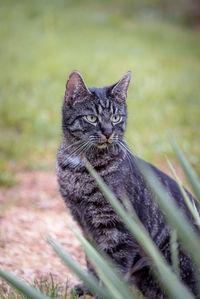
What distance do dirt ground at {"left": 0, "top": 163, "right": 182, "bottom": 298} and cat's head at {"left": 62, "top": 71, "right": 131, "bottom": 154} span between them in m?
0.56

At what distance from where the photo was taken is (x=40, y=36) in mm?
11508

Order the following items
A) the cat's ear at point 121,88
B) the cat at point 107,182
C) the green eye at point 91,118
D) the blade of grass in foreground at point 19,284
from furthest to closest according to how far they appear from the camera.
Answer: the cat's ear at point 121,88 < the green eye at point 91,118 < the cat at point 107,182 < the blade of grass in foreground at point 19,284

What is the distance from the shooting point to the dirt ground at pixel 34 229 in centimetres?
286

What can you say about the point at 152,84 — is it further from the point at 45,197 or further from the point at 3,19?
the point at 3,19

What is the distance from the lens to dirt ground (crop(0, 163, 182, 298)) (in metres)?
2.86

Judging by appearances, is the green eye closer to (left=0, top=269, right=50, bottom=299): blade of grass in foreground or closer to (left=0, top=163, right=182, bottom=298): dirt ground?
(left=0, top=163, right=182, bottom=298): dirt ground

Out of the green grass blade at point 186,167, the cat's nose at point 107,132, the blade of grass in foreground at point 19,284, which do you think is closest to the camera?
the blade of grass in foreground at point 19,284

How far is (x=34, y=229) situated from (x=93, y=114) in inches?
55.8

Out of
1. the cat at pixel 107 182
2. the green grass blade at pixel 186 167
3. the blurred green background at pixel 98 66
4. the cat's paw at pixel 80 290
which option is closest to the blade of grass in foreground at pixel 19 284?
the green grass blade at pixel 186 167

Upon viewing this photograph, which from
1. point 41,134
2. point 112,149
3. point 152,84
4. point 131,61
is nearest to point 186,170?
point 112,149

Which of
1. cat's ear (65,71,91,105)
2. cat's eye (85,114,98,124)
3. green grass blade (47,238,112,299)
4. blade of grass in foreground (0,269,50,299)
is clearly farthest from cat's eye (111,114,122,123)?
blade of grass in foreground (0,269,50,299)

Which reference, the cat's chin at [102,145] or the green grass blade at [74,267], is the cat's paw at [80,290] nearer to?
the cat's chin at [102,145]

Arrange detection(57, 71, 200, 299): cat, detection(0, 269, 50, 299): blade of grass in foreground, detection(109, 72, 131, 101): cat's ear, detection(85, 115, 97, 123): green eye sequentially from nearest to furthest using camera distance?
detection(0, 269, 50, 299): blade of grass in foreground
detection(57, 71, 200, 299): cat
detection(85, 115, 97, 123): green eye
detection(109, 72, 131, 101): cat's ear

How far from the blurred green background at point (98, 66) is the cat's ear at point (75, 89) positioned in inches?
52.9
